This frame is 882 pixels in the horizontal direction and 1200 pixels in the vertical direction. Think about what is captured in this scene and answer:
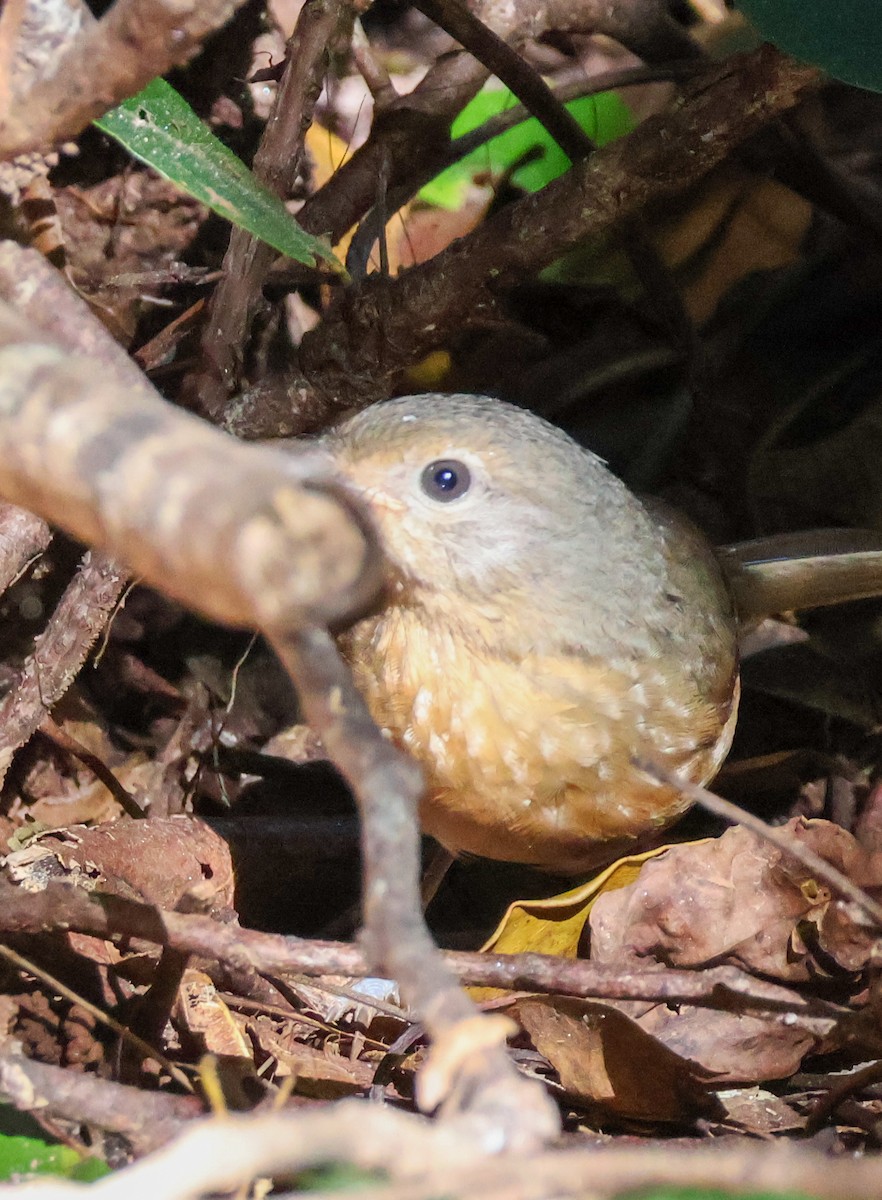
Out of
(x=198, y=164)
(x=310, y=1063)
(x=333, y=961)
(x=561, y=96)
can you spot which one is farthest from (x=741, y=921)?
(x=561, y=96)

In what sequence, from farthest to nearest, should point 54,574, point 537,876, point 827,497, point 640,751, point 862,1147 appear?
point 827,497 → point 537,876 → point 54,574 → point 640,751 → point 862,1147

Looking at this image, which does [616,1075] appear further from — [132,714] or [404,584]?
[132,714]

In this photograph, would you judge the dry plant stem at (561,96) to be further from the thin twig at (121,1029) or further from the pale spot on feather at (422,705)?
the thin twig at (121,1029)

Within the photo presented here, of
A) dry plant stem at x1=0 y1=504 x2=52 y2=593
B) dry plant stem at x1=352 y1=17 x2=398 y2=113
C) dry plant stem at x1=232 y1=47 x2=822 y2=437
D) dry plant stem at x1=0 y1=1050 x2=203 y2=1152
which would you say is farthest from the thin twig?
dry plant stem at x1=352 y1=17 x2=398 y2=113

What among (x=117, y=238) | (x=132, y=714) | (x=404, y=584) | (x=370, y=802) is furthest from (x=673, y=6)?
(x=370, y=802)

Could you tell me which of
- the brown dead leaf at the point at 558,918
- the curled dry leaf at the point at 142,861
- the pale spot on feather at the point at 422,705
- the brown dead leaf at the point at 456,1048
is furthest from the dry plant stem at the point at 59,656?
the brown dead leaf at the point at 456,1048

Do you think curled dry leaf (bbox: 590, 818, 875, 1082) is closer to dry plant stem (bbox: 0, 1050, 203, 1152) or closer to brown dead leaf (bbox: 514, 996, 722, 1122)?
brown dead leaf (bbox: 514, 996, 722, 1122)

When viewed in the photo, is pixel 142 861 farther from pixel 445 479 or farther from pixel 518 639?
pixel 445 479
